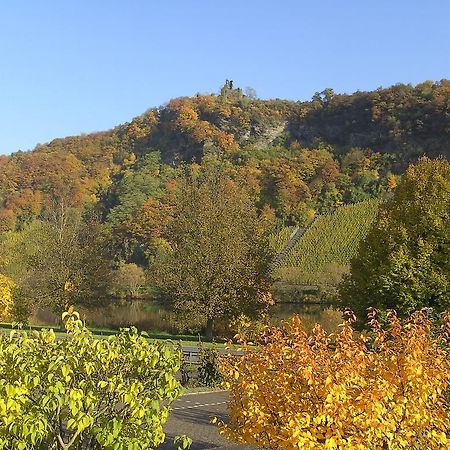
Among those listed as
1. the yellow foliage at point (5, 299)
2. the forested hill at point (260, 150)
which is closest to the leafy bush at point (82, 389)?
the yellow foliage at point (5, 299)

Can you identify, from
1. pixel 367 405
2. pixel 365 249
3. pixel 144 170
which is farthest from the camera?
pixel 144 170

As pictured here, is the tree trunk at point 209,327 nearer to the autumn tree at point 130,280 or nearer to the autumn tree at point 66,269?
the autumn tree at point 66,269

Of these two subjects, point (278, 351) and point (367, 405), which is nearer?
point (367, 405)

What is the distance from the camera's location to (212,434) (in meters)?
12.2

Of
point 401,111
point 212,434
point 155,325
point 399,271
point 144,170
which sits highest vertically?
point 401,111

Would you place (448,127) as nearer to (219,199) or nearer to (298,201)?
(298,201)

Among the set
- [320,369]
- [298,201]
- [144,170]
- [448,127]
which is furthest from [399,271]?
[448,127]

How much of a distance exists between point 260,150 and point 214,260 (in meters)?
102

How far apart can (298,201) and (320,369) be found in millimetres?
96822

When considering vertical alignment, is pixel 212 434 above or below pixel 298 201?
below

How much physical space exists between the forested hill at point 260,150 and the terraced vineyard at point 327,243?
21.5 feet

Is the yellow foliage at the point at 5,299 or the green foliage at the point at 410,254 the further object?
the yellow foliage at the point at 5,299

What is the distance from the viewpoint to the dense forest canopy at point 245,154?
100375mm

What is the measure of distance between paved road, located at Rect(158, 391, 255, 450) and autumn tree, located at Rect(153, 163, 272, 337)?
14.8 metres
